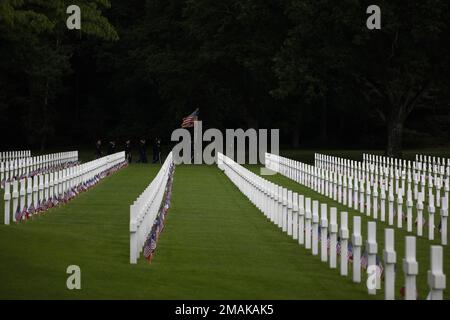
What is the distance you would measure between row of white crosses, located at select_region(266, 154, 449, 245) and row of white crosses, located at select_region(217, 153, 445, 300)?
1928mm

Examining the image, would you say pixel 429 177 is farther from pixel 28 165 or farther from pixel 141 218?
pixel 28 165

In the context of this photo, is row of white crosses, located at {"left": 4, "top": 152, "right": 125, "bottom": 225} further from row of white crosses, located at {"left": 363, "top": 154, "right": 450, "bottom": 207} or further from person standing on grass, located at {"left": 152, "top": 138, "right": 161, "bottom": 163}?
person standing on grass, located at {"left": 152, "top": 138, "right": 161, "bottom": 163}

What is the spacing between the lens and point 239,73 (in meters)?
76.2

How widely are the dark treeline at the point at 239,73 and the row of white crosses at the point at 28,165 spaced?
6.05 metres

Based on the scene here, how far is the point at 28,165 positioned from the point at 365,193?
2141 cm

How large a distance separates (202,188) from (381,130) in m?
60.4

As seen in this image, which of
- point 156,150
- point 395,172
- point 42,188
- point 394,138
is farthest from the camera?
point 156,150

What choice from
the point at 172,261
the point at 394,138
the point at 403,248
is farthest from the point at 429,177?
the point at 394,138

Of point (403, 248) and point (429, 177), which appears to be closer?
point (403, 248)

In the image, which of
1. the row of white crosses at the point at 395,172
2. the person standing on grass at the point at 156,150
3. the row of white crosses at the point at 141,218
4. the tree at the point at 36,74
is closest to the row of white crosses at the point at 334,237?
the row of white crosses at the point at 141,218

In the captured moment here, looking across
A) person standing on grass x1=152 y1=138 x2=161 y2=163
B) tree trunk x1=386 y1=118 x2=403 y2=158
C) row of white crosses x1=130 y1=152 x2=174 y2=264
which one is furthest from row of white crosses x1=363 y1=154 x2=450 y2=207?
person standing on grass x1=152 y1=138 x2=161 y2=163

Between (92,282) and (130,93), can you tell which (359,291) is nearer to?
(92,282)

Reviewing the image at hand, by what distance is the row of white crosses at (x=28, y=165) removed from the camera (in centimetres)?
3950

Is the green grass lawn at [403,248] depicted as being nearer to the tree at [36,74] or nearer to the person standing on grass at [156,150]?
the person standing on grass at [156,150]
